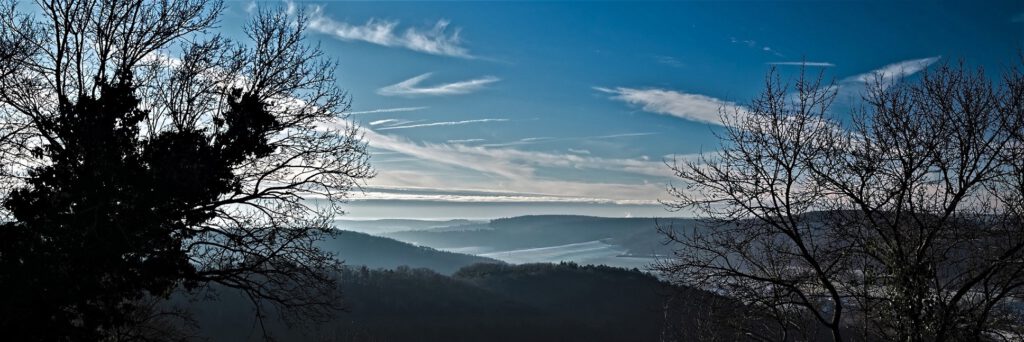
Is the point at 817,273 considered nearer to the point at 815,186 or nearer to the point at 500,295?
the point at 815,186

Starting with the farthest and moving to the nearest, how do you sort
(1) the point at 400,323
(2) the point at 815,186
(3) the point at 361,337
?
(1) the point at 400,323
(3) the point at 361,337
(2) the point at 815,186

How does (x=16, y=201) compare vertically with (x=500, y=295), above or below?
above

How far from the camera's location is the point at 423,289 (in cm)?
9475

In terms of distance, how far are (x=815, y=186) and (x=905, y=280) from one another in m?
2.32

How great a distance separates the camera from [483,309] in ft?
292

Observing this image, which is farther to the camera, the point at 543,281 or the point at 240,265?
the point at 543,281

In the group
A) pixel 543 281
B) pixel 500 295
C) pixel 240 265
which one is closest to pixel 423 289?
pixel 500 295

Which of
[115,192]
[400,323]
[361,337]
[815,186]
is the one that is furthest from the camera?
[400,323]

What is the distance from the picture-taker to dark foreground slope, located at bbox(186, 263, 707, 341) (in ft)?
247

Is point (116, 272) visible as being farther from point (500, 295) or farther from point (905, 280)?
point (500, 295)

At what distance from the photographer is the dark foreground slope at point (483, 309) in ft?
247

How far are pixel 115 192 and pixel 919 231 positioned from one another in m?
14.9

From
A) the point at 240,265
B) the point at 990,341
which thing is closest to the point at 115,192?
the point at 240,265

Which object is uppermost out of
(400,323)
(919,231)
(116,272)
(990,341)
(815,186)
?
(815,186)
